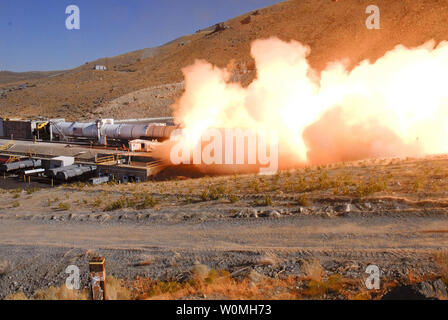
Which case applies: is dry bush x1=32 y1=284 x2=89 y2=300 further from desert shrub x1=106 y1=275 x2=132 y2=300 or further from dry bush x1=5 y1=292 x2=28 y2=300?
desert shrub x1=106 y1=275 x2=132 y2=300

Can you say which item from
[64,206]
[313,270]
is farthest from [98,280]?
[64,206]

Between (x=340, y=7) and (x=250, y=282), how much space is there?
75.6 m

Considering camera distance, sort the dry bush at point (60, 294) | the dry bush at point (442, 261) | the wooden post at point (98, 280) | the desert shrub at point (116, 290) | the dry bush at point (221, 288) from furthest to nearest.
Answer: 1. the dry bush at point (60, 294)
2. the desert shrub at point (116, 290)
3. the dry bush at point (442, 261)
4. the dry bush at point (221, 288)
5. the wooden post at point (98, 280)

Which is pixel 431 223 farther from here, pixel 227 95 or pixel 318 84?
pixel 227 95

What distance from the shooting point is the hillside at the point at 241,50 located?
5756 centimetres

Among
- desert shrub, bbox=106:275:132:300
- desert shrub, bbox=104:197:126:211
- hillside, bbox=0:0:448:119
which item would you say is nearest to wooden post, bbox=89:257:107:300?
desert shrub, bbox=106:275:132:300

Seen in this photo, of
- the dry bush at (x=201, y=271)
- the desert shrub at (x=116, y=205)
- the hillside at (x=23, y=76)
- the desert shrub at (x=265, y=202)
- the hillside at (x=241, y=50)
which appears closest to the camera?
the dry bush at (x=201, y=271)

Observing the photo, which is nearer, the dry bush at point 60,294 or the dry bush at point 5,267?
the dry bush at point 60,294

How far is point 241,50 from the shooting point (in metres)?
79.0

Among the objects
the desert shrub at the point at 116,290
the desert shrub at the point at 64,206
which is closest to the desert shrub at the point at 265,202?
the desert shrub at the point at 116,290

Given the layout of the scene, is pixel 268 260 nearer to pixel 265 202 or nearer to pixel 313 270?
pixel 313 270

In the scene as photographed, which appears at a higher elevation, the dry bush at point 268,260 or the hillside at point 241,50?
the hillside at point 241,50

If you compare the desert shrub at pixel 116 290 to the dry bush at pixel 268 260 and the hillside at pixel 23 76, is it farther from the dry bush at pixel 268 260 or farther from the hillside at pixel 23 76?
the hillside at pixel 23 76
